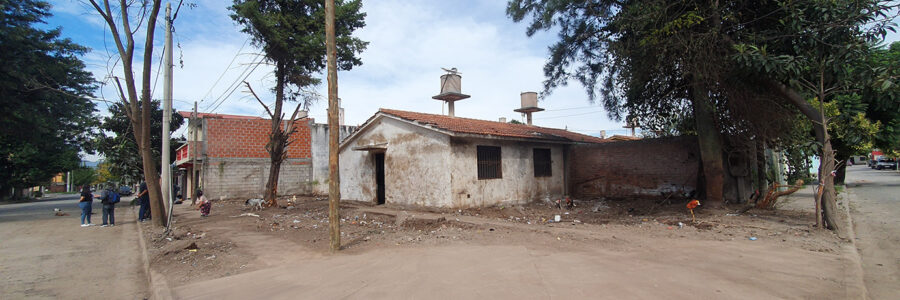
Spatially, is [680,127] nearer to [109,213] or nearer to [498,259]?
[498,259]

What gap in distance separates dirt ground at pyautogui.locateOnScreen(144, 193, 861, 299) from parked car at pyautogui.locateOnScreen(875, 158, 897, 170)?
148ft

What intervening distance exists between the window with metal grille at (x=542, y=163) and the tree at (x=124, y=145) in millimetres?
17594

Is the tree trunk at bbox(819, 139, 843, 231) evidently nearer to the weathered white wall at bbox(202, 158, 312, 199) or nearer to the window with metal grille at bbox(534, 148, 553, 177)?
the window with metal grille at bbox(534, 148, 553, 177)

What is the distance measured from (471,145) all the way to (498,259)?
6.34m

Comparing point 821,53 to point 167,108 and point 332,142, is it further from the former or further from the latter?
point 167,108

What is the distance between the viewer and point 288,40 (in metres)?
14.9

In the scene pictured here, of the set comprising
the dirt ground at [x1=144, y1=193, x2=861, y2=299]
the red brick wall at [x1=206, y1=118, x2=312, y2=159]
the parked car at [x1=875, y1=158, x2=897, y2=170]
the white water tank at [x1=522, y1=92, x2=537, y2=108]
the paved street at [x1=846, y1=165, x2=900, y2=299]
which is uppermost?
the white water tank at [x1=522, y1=92, x2=537, y2=108]

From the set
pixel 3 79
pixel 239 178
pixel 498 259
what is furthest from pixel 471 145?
pixel 3 79

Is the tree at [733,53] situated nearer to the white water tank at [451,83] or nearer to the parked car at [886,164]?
the white water tank at [451,83]

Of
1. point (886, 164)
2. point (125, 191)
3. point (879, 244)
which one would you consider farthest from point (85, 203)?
point (886, 164)

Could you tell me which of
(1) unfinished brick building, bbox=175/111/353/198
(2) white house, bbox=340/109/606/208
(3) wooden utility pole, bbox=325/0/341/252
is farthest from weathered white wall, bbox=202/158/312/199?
(3) wooden utility pole, bbox=325/0/341/252

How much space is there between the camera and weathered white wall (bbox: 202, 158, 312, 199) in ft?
62.3

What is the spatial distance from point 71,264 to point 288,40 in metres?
9.74

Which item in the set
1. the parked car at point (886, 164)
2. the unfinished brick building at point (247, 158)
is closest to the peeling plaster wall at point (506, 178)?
the unfinished brick building at point (247, 158)
